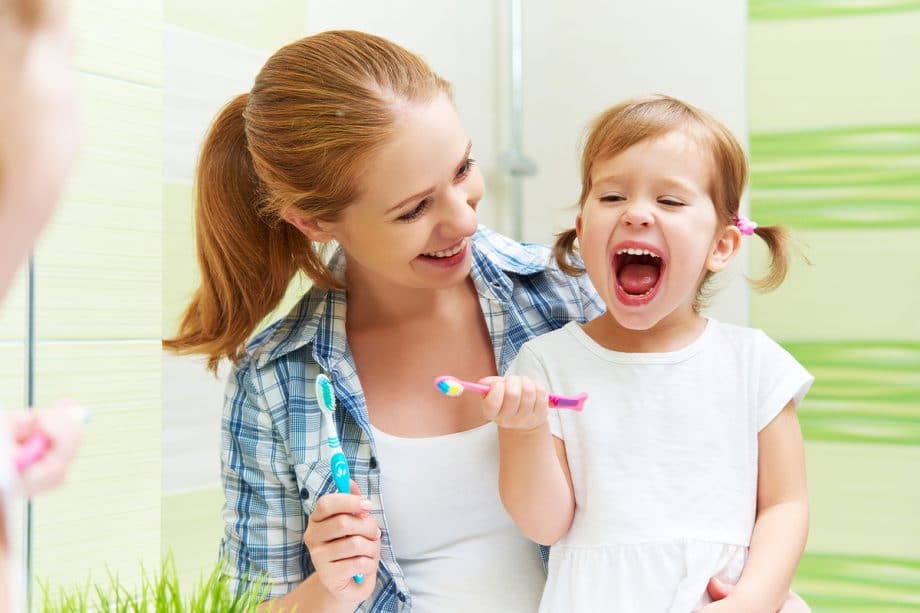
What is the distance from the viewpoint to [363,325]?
1.08 meters

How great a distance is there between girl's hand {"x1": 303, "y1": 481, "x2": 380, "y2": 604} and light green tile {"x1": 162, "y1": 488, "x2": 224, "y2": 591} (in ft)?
0.69

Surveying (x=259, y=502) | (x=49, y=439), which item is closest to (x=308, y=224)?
(x=259, y=502)

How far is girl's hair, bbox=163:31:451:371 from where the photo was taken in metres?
0.90

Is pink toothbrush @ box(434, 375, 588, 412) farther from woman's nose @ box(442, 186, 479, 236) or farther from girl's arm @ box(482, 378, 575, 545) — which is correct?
woman's nose @ box(442, 186, 479, 236)

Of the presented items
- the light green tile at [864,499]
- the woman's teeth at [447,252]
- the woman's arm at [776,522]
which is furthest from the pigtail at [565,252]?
the light green tile at [864,499]

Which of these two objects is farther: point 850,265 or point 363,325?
point 850,265

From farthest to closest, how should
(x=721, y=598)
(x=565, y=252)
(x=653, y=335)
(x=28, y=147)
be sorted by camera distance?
(x=565, y=252) < (x=653, y=335) < (x=721, y=598) < (x=28, y=147)

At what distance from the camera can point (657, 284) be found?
2.92 ft

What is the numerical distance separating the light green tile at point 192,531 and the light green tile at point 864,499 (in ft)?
3.95

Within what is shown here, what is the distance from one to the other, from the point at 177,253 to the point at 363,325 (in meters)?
0.22

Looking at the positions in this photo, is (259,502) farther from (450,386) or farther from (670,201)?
(670,201)

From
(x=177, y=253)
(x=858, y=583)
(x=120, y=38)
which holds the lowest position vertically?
(x=858, y=583)

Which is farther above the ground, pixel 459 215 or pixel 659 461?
pixel 459 215

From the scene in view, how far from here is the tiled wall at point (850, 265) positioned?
5.96ft
